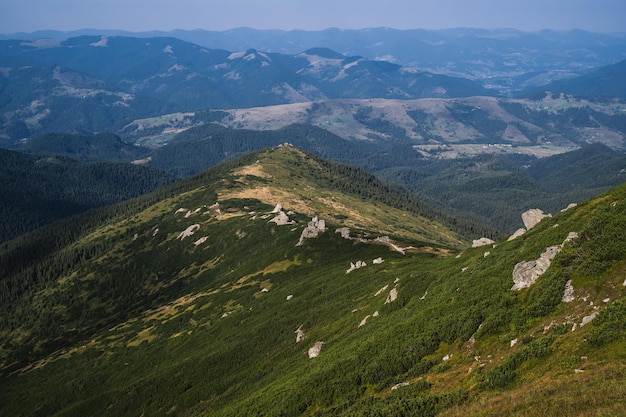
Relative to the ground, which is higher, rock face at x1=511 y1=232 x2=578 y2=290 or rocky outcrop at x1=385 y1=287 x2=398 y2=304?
rock face at x1=511 y1=232 x2=578 y2=290

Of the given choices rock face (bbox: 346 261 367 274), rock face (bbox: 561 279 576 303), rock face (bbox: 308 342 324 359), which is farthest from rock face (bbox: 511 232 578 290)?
rock face (bbox: 346 261 367 274)

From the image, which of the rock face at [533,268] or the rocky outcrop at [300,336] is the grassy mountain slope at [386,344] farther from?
the rock face at [533,268]

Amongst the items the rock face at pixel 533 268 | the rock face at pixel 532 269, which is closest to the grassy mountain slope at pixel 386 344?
the rock face at pixel 533 268

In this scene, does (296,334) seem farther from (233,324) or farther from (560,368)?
(560,368)

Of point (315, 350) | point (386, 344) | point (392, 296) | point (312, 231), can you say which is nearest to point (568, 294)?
point (386, 344)

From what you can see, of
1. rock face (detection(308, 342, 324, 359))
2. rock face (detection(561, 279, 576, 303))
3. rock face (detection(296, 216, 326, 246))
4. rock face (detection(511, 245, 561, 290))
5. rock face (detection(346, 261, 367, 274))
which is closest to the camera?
rock face (detection(561, 279, 576, 303))

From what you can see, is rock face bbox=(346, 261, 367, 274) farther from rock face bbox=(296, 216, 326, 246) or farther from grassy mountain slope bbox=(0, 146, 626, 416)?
rock face bbox=(296, 216, 326, 246)

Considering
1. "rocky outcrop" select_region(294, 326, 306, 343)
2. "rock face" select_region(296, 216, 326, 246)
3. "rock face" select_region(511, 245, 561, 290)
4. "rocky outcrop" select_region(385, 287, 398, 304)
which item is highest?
"rock face" select_region(511, 245, 561, 290)

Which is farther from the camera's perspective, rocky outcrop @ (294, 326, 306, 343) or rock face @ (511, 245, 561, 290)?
rocky outcrop @ (294, 326, 306, 343)
